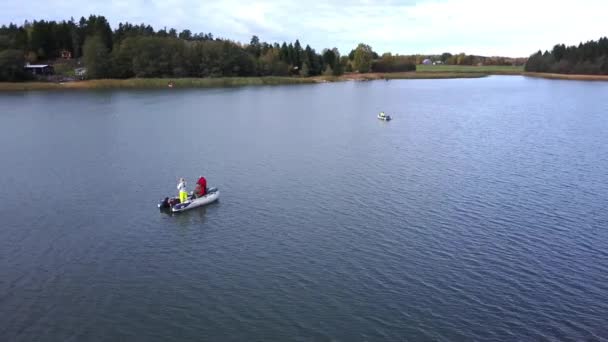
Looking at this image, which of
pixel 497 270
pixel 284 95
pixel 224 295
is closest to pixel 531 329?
pixel 497 270

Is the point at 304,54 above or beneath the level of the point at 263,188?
above

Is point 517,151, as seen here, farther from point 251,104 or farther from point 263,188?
point 251,104

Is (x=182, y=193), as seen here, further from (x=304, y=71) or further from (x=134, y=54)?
(x=304, y=71)

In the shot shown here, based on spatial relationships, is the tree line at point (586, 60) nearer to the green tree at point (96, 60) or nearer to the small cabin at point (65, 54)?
the green tree at point (96, 60)

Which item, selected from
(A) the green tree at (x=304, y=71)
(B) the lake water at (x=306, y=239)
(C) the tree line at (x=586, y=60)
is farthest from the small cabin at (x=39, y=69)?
(C) the tree line at (x=586, y=60)

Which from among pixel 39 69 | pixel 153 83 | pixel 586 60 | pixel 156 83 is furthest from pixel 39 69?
pixel 586 60

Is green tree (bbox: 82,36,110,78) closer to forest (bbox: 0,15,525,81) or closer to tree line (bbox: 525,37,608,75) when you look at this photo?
forest (bbox: 0,15,525,81)

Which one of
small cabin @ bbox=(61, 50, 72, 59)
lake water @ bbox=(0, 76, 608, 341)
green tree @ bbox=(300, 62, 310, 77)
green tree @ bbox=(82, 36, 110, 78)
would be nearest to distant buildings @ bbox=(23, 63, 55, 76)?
green tree @ bbox=(82, 36, 110, 78)
